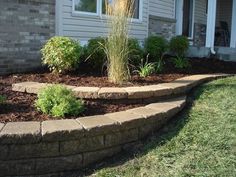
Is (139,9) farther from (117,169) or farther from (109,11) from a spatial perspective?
(117,169)

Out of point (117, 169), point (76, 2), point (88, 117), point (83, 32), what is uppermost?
point (76, 2)

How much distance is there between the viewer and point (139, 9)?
9.90m

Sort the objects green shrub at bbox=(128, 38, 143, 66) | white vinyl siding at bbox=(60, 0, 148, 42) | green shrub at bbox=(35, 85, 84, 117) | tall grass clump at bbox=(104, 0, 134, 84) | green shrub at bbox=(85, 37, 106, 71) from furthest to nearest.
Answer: white vinyl siding at bbox=(60, 0, 148, 42) → green shrub at bbox=(128, 38, 143, 66) → green shrub at bbox=(85, 37, 106, 71) → tall grass clump at bbox=(104, 0, 134, 84) → green shrub at bbox=(35, 85, 84, 117)

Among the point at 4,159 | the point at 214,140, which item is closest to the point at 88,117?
the point at 4,159

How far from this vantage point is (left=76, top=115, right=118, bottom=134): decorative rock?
11.5ft

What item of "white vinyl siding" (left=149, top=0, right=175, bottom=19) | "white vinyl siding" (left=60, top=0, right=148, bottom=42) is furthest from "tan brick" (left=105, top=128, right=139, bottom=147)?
"white vinyl siding" (left=149, top=0, right=175, bottom=19)

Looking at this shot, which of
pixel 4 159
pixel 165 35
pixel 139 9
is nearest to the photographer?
pixel 4 159

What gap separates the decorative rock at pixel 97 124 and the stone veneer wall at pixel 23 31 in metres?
2.97

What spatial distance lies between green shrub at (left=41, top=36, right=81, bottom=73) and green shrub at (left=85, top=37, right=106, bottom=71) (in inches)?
19.9

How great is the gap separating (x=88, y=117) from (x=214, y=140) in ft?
4.17

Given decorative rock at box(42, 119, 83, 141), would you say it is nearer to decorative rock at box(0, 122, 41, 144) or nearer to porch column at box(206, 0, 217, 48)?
decorative rock at box(0, 122, 41, 144)

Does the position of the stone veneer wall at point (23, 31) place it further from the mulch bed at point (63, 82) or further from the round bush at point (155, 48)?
the round bush at point (155, 48)

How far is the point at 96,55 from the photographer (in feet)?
20.6

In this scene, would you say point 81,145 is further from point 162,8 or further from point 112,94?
point 162,8
